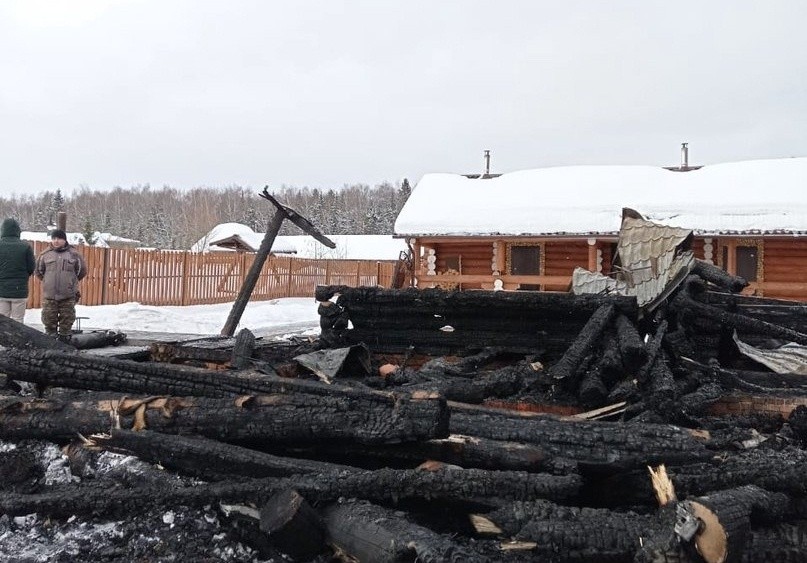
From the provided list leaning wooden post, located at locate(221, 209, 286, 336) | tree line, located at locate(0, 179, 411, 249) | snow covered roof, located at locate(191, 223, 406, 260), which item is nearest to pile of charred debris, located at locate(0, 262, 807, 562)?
leaning wooden post, located at locate(221, 209, 286, 336)

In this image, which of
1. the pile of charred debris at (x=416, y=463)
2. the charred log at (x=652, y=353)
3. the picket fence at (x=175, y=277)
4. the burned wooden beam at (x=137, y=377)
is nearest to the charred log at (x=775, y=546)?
the pile of charred debris at (x=416, y=463)

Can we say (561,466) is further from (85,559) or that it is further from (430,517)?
(85,559)

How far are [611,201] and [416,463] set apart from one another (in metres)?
16.0

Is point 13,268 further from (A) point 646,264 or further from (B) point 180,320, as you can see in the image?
(A) point 646,264

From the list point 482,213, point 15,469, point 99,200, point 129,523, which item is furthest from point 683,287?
point 99,200

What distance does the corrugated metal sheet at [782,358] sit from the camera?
5.55 metres

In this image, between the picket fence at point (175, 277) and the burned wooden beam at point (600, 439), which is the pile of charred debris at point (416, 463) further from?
the picket fence at point (175, 277)

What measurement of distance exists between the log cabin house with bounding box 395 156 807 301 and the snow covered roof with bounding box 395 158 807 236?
0.03 meters

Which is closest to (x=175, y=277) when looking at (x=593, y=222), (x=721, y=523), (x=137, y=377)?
(x=593, y=222)

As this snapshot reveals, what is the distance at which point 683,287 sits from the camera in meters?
5.83

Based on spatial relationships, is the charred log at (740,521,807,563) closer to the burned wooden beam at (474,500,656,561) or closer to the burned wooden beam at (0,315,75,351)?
the burned wooden beam at (474,500,656,561)

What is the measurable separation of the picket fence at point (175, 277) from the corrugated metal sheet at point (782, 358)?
1722 cm

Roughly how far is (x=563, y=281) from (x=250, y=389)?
13.4m

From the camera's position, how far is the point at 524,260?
727 inches
